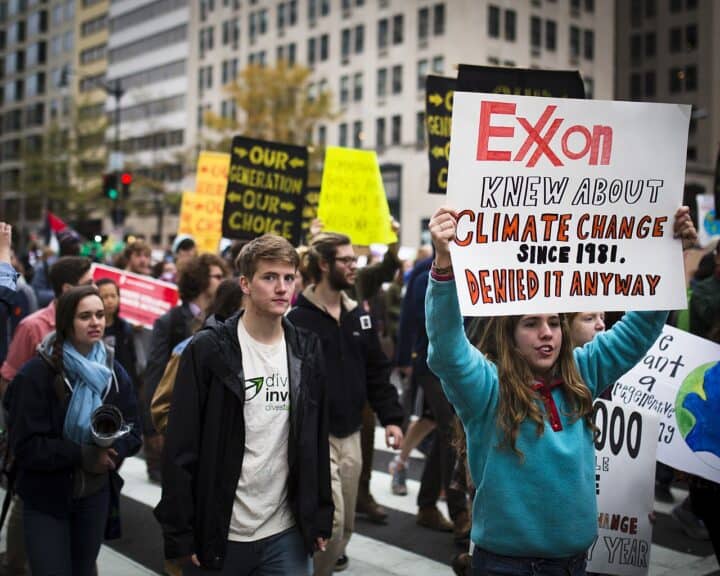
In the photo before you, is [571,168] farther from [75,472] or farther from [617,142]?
[75,472]

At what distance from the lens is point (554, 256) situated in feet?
11.6

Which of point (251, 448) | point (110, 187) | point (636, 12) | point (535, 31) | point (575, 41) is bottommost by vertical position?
point (251, 448)

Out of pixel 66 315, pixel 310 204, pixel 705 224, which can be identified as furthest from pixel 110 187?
pixel 66 315

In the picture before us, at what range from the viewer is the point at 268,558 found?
3.71 meters

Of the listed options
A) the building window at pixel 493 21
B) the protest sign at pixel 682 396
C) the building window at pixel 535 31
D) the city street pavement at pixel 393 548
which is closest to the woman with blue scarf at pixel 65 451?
the city street pavement at pixel 393 548

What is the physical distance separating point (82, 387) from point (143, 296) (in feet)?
16.3

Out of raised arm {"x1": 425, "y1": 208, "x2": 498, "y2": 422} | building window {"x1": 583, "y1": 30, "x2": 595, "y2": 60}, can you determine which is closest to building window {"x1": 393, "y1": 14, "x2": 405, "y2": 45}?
building window {"x1": 583, "y1": 30, "x2": 595, "y2": 60}

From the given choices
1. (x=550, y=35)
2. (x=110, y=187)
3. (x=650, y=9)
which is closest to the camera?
(x=110, y=187)

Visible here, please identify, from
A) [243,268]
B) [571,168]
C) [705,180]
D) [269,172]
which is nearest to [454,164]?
[571,168]

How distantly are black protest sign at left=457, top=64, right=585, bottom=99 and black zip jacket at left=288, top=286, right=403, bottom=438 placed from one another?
1916mm

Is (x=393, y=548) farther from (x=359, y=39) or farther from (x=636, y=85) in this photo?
(x=636, y=85)

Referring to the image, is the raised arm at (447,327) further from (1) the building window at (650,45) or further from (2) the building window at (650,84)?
(1) the building window at (650,45)

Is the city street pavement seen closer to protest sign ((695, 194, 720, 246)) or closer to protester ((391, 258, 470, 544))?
protester ((391, 258, 470, 544))

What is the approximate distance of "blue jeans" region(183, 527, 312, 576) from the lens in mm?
3633
